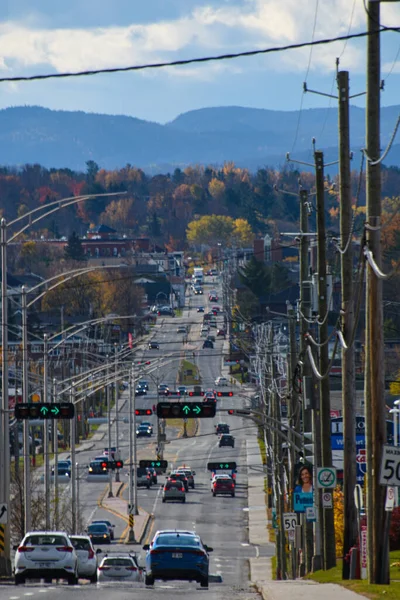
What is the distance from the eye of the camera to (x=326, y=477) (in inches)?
1334

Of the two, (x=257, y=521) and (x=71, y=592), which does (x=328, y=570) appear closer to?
(x=71, y=592)

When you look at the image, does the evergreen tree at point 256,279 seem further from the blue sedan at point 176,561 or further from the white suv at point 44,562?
the white suv at point 44,562

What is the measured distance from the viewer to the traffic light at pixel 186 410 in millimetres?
42125

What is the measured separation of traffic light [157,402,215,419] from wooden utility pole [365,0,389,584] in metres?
18.4

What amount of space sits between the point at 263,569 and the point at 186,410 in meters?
16.3

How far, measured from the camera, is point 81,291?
179000mm

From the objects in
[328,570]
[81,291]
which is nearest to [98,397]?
[81,291]

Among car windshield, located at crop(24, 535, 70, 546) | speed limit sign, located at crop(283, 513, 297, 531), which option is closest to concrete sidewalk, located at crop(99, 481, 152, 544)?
speed limit sign, located at crop(283, 513, 297, 531)

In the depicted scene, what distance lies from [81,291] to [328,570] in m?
148

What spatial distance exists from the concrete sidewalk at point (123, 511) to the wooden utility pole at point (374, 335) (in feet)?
151

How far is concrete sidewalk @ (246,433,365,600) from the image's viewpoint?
2308 centimetres

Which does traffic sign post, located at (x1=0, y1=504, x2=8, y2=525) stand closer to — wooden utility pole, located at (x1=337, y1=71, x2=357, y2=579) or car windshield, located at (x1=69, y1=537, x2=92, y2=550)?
car windshield, located at (x1=69, y1=537, x2=92, y2=550)

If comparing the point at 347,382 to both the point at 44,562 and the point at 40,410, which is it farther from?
the point at 40,410

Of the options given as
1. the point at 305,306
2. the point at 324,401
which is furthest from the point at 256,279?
the point at 324,401
